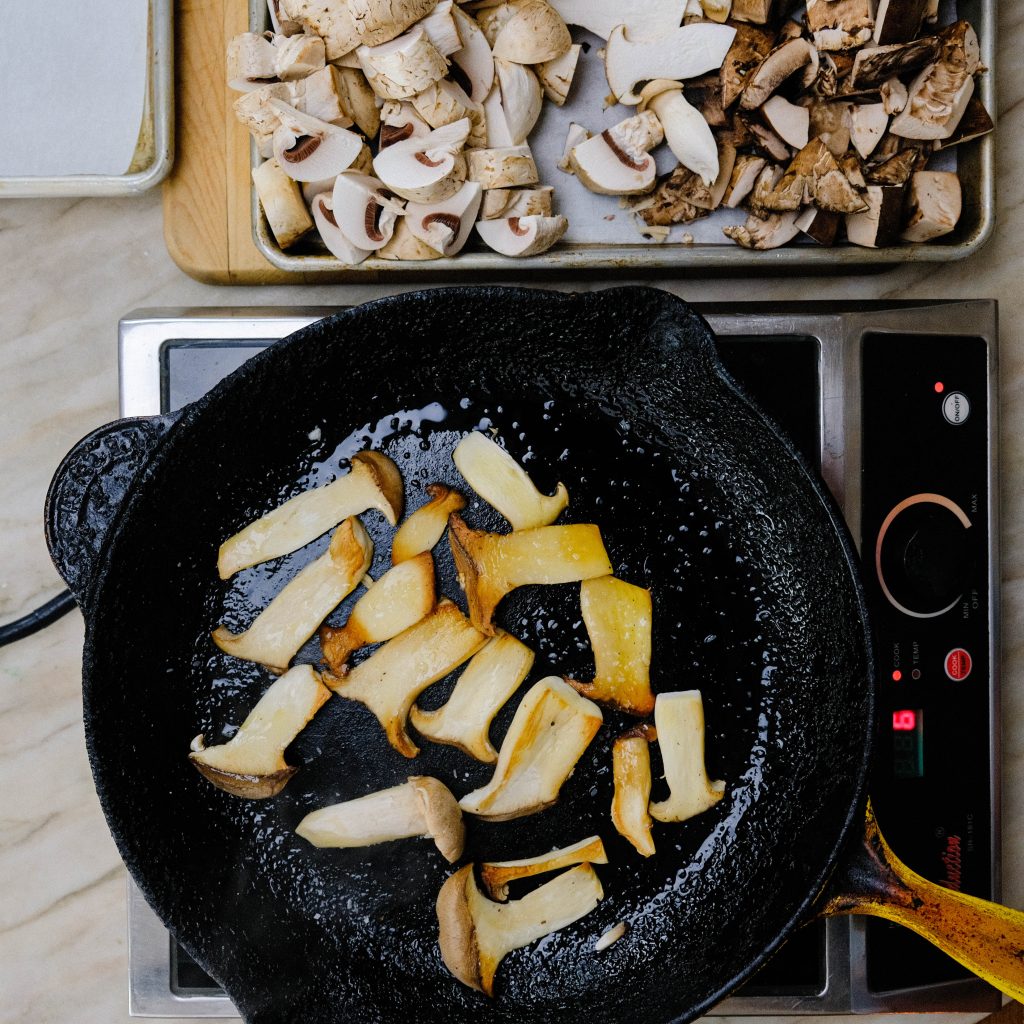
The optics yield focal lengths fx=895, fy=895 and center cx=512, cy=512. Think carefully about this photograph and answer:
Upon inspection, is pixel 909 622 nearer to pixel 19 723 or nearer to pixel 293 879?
pixel 293 879

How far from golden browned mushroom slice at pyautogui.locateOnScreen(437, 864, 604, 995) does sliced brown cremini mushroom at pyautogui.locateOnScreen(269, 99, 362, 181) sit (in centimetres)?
59

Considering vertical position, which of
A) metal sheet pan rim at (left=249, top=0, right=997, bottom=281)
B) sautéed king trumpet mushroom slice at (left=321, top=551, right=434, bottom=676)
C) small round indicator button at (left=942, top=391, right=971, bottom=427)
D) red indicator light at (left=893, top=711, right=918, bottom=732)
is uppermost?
metal sheet pan rim at (left=249, top=0, right=997, bottom=281)

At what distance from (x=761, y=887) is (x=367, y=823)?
0.33 m

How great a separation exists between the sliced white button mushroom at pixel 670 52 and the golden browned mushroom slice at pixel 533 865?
648mm

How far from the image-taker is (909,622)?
739 millimetres

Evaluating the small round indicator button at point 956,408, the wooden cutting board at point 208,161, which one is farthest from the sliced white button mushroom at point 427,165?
the small round indicator button at point 956,408

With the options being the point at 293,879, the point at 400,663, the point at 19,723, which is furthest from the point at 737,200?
the point at 19,723

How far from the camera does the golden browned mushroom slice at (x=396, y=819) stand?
27.7 inches

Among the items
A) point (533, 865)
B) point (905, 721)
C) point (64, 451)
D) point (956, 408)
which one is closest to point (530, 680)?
point (533, 865)

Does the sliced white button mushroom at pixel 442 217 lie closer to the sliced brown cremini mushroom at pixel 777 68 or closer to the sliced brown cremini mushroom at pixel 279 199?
the sliced brown cremini mushroom at pixel 279 199

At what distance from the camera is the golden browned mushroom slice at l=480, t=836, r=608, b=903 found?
737 mm

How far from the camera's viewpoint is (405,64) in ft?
2.33

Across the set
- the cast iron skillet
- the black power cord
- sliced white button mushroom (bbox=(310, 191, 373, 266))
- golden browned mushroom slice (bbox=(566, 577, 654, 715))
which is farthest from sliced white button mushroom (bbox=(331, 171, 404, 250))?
the black power cord

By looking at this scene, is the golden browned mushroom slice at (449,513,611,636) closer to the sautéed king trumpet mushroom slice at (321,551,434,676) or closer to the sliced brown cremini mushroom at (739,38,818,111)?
the sautéed king trumpet mushroom slice at (321,551,434,676)
